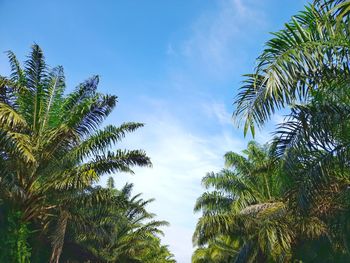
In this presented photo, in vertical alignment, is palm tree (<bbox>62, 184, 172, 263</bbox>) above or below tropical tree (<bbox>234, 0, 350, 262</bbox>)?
above

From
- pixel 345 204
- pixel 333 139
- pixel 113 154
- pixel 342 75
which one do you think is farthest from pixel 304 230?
pixel 342 75

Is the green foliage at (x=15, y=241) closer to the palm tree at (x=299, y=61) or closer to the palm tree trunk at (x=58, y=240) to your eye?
the palm tree trunk at (x=58, y=240)

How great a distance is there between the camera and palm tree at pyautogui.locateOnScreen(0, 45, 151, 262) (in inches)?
561

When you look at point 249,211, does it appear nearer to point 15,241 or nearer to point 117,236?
point 15,241

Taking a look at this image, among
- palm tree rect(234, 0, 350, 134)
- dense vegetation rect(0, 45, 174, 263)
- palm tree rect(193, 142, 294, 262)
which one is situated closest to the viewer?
palm tree rect(234, 0, 350, 134)

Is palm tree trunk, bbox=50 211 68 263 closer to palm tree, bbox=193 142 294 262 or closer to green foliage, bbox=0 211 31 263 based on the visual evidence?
green foliage, bbox=0 211 31 263

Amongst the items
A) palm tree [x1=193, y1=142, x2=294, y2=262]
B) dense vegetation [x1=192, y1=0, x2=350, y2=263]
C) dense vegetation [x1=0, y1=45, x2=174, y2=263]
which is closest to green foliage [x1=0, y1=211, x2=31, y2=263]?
dense vegetation [x1=0, y1=45, x2=174, y2=263]

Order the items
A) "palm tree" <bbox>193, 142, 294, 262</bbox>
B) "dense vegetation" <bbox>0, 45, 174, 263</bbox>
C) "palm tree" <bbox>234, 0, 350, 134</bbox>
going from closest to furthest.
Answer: "palm tree" <bbox>234, 0, 350, 134</bbox> → "dense vegetation" <bbox>0, 45, 174, 263</bbox> → "palm tree" <bbox>193, 142, 294, 262</bbox>

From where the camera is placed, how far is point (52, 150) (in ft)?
48.1

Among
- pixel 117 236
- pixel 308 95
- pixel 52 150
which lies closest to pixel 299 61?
pixel 308 95

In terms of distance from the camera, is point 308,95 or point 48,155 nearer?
point 308,95

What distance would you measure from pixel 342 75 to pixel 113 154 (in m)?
9.05

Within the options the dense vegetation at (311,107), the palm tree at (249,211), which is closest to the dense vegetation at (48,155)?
the palm tree at (249,211)

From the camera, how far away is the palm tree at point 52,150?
1426 centimetres
